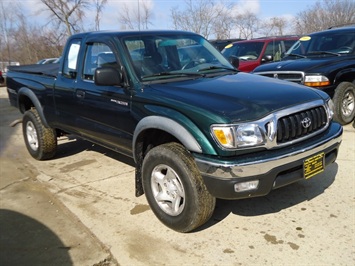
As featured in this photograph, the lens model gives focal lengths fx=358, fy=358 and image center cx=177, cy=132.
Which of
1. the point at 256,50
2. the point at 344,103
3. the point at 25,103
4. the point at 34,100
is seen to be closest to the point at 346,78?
the point at 344,103

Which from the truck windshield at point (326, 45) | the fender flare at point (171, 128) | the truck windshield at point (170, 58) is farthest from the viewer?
the truck windshield at point (326, 45)

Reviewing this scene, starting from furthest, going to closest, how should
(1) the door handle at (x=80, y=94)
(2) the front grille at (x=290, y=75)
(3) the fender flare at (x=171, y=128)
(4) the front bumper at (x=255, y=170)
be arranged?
(2) the front grille at (x=290, y=75), (1) the door handle at (x=80, y=94), (3) the fender flare at (x=171, y=128), (4) the front bumper at (x=255, y=170)

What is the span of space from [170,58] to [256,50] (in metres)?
6.19

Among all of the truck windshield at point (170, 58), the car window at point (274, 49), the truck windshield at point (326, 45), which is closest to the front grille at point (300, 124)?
the truck windshield at point (170, 58)

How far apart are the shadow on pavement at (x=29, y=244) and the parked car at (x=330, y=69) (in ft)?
15.3

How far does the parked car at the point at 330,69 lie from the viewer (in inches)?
238

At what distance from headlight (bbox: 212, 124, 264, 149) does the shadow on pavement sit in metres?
1.53

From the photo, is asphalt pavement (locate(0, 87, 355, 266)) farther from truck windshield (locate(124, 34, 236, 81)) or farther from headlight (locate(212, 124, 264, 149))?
truck windshield (locate(124, 34, 236, 81))

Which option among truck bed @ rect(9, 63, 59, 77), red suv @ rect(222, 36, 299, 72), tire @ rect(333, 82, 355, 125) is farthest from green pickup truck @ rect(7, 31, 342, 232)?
red suv @ rect(222, 36, 299, 72)

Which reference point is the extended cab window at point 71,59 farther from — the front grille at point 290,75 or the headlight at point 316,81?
the headlight at point 316,81

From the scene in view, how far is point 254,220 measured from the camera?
334 centimetres

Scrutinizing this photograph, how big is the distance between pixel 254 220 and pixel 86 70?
8.21 feet

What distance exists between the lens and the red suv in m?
9.09

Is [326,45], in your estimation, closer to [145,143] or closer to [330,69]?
[330,69]
